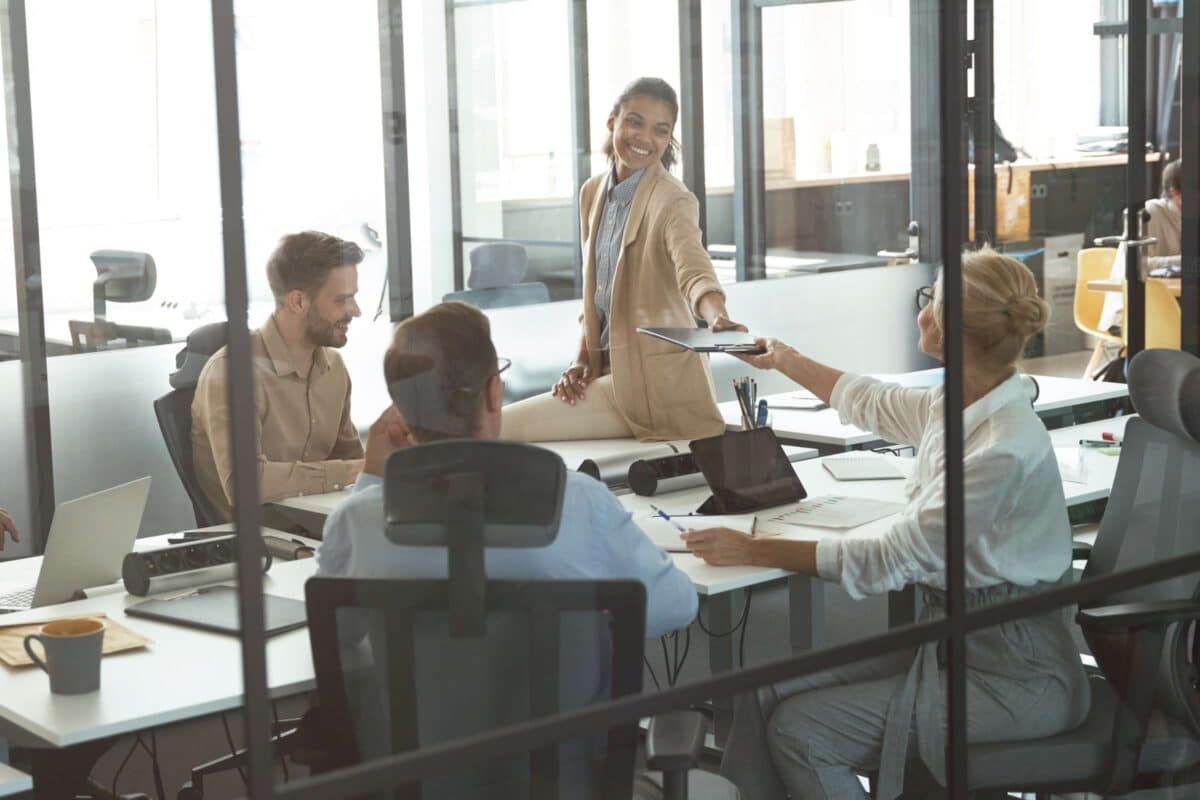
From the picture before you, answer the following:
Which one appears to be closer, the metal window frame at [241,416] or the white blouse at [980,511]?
the metal window frame at [241,416]

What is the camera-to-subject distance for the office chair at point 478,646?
1.98 meters

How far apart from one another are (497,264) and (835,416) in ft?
3.69

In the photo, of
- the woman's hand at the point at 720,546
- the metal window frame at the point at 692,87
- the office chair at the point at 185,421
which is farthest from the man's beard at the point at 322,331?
the metal window frame at the point at 692,87

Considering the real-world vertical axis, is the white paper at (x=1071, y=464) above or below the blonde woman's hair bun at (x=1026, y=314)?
below

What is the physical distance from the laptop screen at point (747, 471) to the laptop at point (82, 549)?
1.11 metres

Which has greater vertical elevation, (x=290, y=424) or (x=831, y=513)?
(x=290, y=424)

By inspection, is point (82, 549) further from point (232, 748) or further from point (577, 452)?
point (577, 452)

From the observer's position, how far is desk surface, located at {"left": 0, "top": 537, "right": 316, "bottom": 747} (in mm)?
2090

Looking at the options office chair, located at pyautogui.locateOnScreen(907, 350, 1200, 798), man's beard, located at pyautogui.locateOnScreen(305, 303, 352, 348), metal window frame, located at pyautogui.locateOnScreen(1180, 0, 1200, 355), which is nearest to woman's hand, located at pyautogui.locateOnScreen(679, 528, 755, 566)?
office chair, located at pyautogui.locateOnScreen(907, 350, 1200, 798)

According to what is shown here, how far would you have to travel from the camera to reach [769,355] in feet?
10.3

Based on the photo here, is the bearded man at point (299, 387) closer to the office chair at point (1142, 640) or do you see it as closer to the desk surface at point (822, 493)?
the desk surface at point (822, 493)

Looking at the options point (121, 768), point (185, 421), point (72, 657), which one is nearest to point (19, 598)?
point (121, 768)

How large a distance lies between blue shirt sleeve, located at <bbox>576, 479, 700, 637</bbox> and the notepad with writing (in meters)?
0.67

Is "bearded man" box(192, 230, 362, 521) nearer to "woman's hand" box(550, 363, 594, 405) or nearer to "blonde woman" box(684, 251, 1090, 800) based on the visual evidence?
"woman's hand" box(550, 363, 594, 405)
